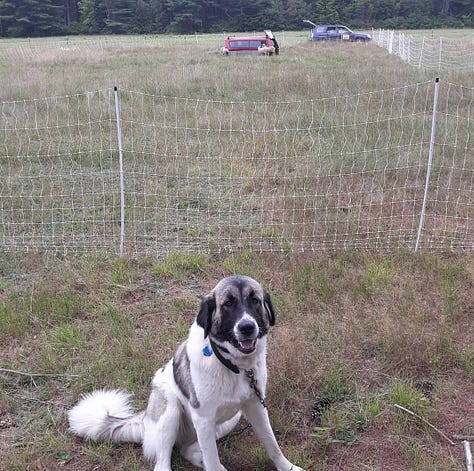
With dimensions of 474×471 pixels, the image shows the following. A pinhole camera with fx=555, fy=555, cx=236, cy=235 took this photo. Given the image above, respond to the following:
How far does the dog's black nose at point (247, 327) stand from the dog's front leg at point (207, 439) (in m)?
0.49

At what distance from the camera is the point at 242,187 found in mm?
6941

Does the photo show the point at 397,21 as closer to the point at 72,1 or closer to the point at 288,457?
the point at 72,1

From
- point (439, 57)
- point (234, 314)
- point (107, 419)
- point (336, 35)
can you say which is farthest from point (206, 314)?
point (336, 35)

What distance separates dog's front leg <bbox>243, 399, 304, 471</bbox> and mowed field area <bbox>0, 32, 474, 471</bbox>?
116 millimetres

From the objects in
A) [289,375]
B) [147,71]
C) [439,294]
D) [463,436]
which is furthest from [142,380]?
[147,71]

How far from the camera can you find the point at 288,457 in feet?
9.89

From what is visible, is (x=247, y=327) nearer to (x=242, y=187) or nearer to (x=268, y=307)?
(x=268, y=307)

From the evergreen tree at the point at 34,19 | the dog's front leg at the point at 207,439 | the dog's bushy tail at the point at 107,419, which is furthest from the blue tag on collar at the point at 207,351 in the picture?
the evergreen tree at the point at 34,19

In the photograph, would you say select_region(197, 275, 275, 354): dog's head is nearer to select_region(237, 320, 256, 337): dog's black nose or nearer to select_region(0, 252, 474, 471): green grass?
select_region(237, 320, 256, 337): dog's black nose

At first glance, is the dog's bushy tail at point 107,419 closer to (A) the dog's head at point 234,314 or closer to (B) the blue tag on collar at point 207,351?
(B) the blue tag on collar at point 207,351

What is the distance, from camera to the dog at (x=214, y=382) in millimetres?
2611

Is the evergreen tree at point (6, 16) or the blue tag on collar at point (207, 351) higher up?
the evergreen tree at point (6, 16)

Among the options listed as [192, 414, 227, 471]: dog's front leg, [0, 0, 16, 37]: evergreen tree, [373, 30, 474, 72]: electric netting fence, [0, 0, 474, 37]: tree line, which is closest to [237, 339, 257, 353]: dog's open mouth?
[192, 414, 227, 471]: dog's front leg

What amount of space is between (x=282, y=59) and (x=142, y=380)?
1775cm
